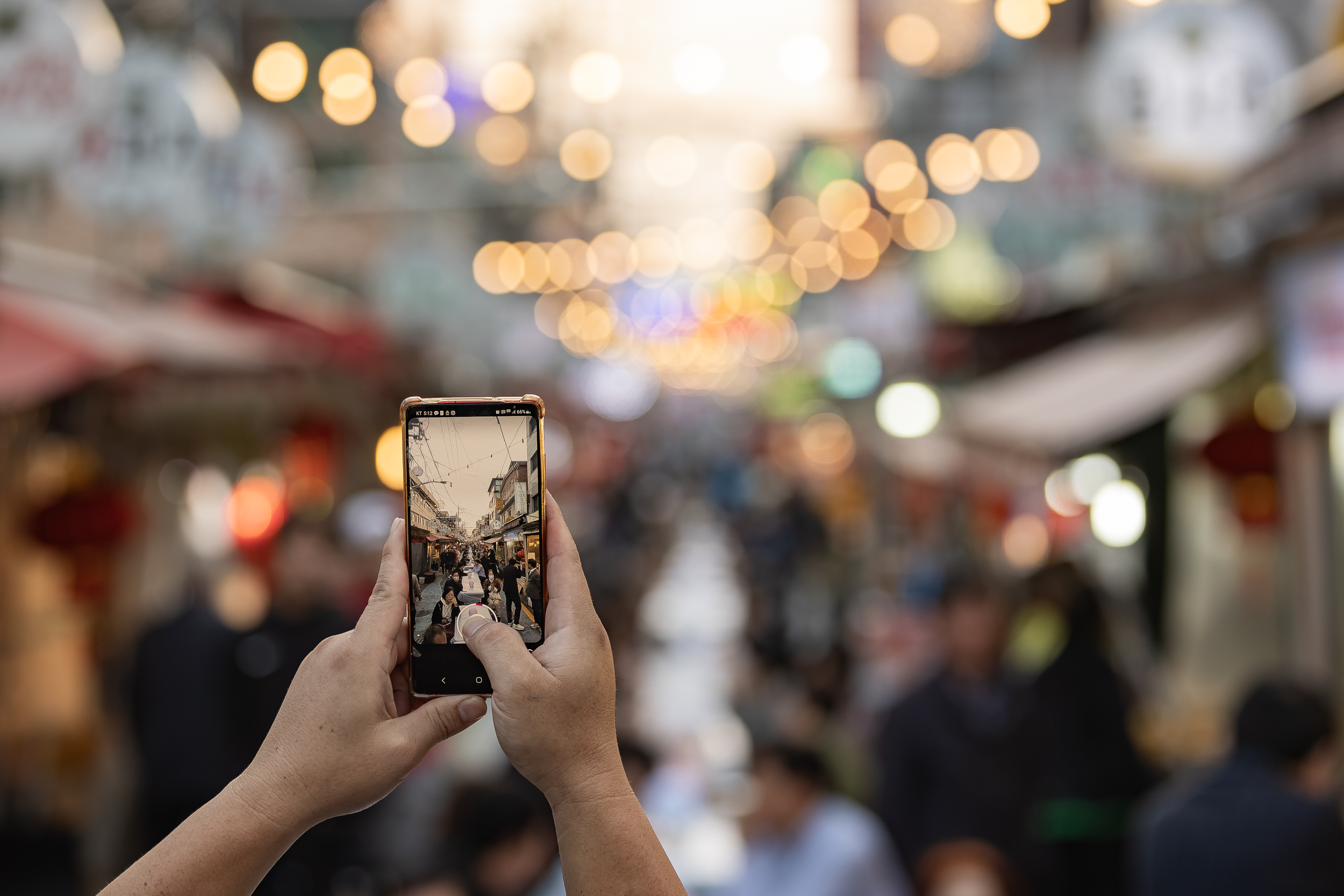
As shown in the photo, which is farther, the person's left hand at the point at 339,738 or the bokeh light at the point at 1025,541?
the bokeh light at the point at 1025,541

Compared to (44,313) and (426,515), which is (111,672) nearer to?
(44,313)

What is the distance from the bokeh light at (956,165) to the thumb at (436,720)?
15.0m

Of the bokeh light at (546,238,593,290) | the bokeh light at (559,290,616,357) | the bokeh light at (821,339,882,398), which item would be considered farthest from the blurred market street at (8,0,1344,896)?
the bokeh light at (559,290,616,357)

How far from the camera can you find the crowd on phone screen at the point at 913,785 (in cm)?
366

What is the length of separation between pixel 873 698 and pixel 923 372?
25.8 ft

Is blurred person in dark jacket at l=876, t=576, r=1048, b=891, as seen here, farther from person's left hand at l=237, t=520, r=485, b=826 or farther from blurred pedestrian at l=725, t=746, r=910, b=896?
person's left hand at l=237, t=520, r=485, b=826

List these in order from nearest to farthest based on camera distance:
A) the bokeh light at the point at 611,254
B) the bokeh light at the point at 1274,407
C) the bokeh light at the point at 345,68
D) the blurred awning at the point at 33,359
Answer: the blurred awning at the point at 33,359 → the bokeh light at the point at 1274,407 → the bokeh light at the point at 345,68 → the bokeh light at the point at 611,254

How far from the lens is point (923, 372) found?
16.5m

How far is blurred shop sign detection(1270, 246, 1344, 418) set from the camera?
19.0 feet

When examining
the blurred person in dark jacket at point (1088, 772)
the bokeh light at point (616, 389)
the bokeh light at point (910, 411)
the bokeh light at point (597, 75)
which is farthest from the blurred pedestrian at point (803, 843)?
the bokeh light at point (616, 389)

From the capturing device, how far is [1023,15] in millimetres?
10703

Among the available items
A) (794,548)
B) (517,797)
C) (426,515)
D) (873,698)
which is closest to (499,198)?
(794,548)

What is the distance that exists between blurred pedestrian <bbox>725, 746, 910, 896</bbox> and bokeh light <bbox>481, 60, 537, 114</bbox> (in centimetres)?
1124

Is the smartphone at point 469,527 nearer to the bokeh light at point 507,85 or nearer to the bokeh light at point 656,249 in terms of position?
the bokeh light at point 507,85
